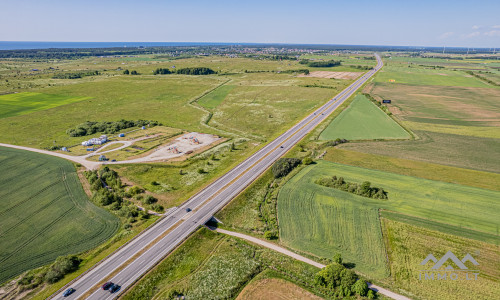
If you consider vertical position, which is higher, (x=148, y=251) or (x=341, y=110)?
(x=341, y=110)

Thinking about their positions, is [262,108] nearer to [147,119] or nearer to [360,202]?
[147,119]

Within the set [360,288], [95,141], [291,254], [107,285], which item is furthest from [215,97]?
[360,288]

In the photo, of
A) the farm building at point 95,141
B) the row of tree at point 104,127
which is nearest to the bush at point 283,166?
the farm building at point 95,141

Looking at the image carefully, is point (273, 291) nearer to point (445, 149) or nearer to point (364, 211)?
point (364, 211)

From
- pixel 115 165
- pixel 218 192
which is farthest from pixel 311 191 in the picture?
pixel 115 165

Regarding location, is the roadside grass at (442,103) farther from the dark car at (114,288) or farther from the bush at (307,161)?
the dark car at (114,288)

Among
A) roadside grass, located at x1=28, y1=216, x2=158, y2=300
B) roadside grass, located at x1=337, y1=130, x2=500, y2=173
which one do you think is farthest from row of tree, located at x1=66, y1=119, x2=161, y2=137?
roadside grass, located at x1=337, y1=130, x2=500, y2=173
